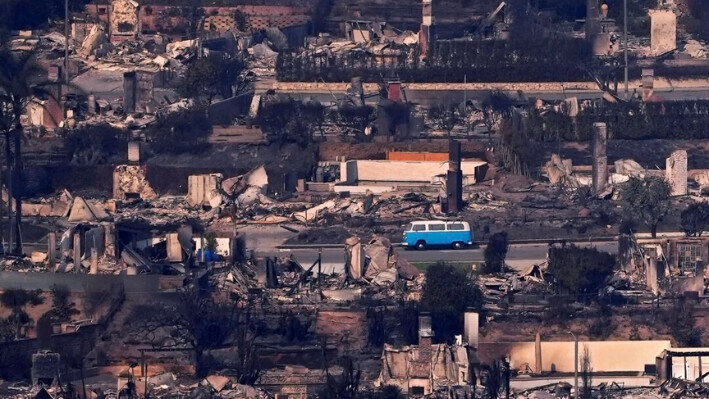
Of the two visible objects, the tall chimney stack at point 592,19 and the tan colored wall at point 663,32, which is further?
the tall chimney stack at point 592,19

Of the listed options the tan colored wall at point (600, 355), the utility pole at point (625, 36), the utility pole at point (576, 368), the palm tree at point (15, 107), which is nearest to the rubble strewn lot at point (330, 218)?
the tan colored wall at point (600, 355)

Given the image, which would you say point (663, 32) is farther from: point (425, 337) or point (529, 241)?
point (425, 337)

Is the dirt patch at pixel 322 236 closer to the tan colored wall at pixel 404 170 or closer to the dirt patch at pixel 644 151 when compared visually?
the tan colored wall at pixel 404 170

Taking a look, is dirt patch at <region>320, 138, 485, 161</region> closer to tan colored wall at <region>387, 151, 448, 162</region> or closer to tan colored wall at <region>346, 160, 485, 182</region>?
tan colored wall at <region>387, 151, 448, 162</region>

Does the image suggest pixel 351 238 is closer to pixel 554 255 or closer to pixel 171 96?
pixel 554 255

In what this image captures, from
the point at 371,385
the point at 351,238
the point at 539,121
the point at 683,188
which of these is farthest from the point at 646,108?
the point at 371,385

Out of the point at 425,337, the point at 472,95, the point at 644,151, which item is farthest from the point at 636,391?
the point at 472,95
